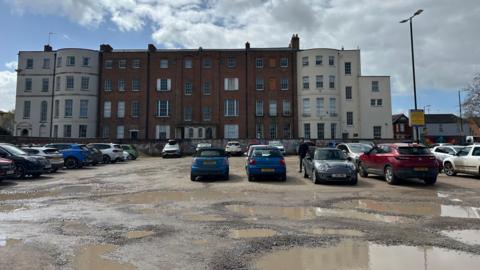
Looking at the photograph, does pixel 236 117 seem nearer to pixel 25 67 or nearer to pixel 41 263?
pixel 25 67

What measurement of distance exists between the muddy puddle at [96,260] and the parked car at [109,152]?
2482cm

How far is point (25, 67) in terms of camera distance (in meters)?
52.6

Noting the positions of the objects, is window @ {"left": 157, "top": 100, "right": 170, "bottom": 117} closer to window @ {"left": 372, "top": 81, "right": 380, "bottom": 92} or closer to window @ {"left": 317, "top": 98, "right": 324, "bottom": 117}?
window @ {"left": 317, "top": 98, "right": 324, "bottom": 117}

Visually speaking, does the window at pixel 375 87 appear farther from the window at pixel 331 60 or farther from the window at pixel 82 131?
the window at pixel 82 131

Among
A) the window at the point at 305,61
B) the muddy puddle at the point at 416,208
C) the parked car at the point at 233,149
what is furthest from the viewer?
the window at the point at 305,61

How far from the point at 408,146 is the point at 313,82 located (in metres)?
36.0

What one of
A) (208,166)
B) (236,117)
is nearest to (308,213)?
(208,166)

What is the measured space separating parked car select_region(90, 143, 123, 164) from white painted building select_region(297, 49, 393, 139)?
86.0 feet

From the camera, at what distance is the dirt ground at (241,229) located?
5348 millimetres

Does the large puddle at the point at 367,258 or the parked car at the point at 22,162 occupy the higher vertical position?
the parked car at the point at 22,162

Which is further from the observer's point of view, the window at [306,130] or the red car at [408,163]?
the window at [306,130]

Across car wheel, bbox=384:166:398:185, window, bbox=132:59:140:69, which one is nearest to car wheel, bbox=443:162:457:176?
car wheel, bbox=384:166:398:185

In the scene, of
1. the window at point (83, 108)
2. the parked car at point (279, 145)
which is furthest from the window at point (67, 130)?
the parked car at point (279, 145)

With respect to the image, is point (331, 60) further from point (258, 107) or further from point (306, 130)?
point (258, 107)
